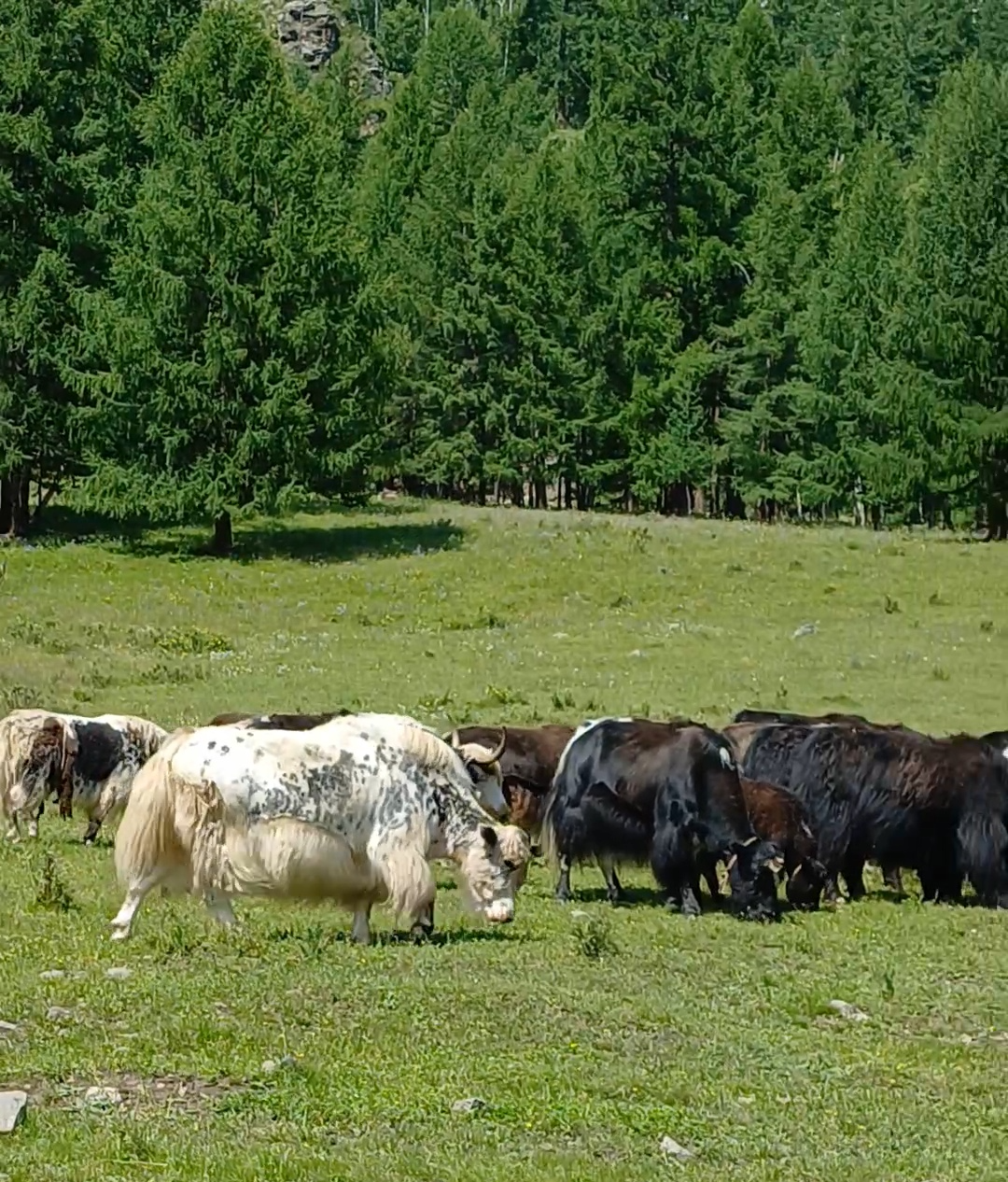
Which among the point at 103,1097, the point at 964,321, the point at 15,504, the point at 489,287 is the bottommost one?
the point at 103,1097

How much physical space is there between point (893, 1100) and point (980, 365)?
43.2m

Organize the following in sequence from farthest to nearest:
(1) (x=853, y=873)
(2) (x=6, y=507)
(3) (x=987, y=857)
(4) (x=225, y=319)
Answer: (2) (x=6, y=507)
(4) (x=225, y=319)
(1) (x=853, y=873)
(3) (x=987, y=857)

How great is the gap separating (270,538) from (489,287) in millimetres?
19372

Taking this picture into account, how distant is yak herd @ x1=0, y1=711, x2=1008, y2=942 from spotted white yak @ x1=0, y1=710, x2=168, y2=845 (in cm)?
2

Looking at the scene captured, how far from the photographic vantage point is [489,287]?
6056cm

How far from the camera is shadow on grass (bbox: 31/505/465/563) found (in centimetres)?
4197

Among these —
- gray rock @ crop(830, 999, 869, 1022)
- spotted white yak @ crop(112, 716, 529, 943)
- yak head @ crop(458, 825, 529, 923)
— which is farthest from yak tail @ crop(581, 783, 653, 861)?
gray rock @ crop(830, 999, 869, 1022)

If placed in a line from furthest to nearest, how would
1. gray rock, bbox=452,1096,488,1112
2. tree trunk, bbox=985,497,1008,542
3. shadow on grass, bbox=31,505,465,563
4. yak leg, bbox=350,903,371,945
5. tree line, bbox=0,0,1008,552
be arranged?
1. tree trunk, bbox=985,497,1008,542
2. tree line, bbox=0,0,1008,552
3. shadow on grass, bbox=31,505,465,563
4. yak leg, bbox=350,903,371,945
5. gray rock, bbox=452,1096,488,1112

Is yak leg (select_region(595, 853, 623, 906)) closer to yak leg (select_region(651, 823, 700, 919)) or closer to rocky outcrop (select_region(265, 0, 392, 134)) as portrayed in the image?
yak leg (select_region(651, 823, 700, 919))

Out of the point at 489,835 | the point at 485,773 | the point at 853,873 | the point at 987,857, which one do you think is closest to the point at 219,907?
the point at 489,835

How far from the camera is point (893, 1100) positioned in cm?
854

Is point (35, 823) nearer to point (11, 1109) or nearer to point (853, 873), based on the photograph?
point (853, 873)

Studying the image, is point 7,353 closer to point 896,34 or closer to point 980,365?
point 980,365

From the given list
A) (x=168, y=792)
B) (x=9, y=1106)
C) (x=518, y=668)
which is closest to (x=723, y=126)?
(x=518, y=668)
